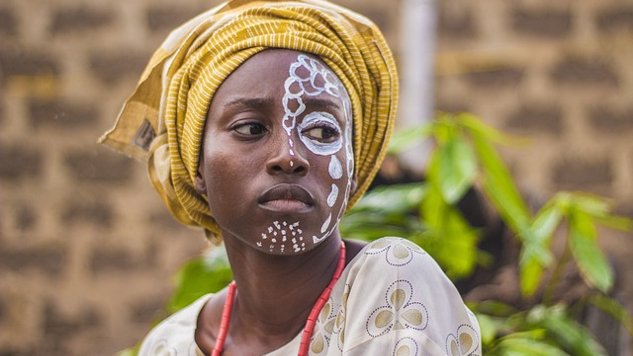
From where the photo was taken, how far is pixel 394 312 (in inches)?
70.1

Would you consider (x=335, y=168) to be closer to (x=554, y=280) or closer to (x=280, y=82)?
(x=280, y=82)

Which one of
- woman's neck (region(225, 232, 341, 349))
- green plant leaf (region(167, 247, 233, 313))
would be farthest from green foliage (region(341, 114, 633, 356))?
woman's neck (region(225, 232, 341, 349))

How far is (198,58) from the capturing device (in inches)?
80.5

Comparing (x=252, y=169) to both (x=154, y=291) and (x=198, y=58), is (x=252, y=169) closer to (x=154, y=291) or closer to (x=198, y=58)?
(x=198, y=58)

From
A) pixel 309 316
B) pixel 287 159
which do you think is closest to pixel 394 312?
pixel 309 316

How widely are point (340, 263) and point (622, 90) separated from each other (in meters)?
3.68

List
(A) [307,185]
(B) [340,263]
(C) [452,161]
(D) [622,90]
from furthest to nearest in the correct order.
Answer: (D) [622,90]
(C) [452,161]
(B) [340,263]
(A) [307,185]

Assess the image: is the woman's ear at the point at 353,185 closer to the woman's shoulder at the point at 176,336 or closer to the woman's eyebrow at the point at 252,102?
the woman's eyebrow at the point at 252,102

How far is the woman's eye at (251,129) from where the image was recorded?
1905mm

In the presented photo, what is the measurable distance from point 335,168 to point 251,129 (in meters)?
0.17

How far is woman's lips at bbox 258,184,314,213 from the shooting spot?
183 centimetres

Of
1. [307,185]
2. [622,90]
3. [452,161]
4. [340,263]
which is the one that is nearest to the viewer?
[307,185]

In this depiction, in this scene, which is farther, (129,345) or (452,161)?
(129,345)

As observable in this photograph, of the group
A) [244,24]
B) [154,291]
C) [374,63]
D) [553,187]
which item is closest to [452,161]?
[374,63]
